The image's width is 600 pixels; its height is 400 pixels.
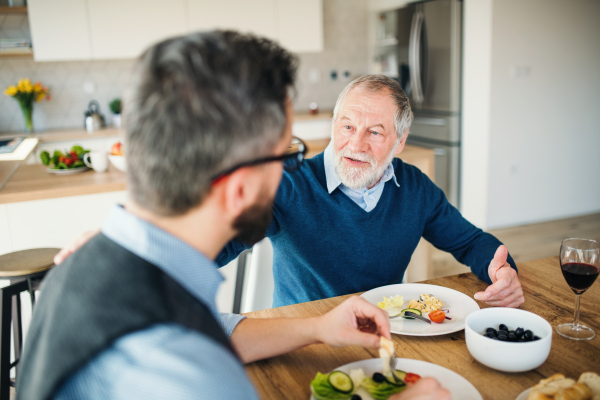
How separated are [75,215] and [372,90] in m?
1.63

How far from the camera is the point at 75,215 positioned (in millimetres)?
2334

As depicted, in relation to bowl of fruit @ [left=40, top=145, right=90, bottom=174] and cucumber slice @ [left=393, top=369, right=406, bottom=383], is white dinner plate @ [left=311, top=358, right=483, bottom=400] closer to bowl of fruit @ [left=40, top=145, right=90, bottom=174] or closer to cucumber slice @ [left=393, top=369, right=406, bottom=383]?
cucumber slice @ [left=393, top=369, right=406, bottom=383]

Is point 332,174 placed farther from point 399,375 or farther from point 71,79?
point 71,79

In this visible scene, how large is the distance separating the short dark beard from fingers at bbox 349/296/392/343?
250 mm

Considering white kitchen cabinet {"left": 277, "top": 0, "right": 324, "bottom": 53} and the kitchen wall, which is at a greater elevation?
white kitchen cabinet {"left": 277, "top": 0, "right": 324, "bottom": 53}

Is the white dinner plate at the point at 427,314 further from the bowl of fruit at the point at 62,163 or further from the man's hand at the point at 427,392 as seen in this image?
the bowl of fruit at the point at 62,163

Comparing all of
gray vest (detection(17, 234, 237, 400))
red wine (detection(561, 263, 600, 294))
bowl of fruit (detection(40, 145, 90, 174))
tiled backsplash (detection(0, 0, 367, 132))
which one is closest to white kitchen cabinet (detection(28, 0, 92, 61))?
tiled backsplash (detection(0, 0, 367, 132))

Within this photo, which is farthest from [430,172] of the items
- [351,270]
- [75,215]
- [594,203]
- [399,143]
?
[594,203]

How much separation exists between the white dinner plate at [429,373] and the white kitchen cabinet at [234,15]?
412 centimetres

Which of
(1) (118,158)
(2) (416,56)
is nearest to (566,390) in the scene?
(1) (118,158)

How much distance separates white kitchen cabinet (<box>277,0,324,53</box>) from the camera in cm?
477

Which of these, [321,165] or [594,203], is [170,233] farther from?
[594,203]

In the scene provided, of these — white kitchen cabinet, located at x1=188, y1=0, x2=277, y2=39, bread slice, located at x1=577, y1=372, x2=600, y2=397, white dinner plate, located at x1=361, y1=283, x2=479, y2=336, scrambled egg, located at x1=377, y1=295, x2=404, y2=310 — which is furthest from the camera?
white kitchen cabinet, located at x1=188, y1=0, x2=277, y2=39

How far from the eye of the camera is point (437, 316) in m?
1.07
